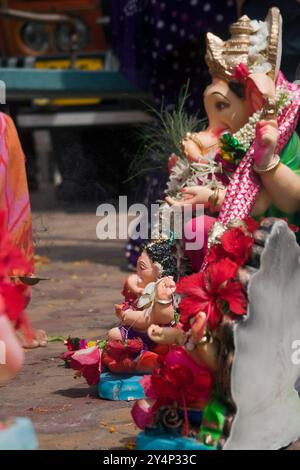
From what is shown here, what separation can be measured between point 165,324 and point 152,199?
2.25m

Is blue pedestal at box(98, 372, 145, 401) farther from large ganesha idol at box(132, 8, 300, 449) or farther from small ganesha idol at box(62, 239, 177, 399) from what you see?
large ganesha idol at box(132, 8, 300, 449)

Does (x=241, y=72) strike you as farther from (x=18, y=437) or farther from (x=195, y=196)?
(x=18, y=437)

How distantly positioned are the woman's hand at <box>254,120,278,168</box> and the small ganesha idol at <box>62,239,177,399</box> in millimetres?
567

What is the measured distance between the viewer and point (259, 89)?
422cm

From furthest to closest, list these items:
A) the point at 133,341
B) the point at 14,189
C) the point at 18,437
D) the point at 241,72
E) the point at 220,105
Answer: the point at 14,189 < the point at 220,105 < the point at 241,72 < the point at 133,341 < the point at 18,437

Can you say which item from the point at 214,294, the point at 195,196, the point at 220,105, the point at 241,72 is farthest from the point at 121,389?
the point at 241,72

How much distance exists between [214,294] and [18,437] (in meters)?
0.80

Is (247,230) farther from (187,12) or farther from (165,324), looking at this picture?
(187,12)

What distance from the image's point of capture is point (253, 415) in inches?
131

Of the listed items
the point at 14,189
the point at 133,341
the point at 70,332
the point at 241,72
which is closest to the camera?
the point at 133,341

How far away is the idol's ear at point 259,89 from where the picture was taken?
4207 mm

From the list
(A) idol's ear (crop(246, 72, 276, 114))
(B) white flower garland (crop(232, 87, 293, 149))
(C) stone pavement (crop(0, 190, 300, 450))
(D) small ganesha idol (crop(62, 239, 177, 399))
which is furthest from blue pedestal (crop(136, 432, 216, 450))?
(A) idol's ear (crop(246, 72, 276, 114))

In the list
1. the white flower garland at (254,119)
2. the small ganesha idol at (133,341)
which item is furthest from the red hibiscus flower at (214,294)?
the white flower garland at (254,119)
